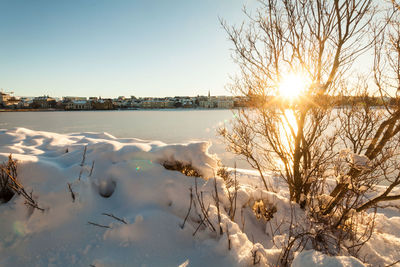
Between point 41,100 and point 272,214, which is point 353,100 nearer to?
point 272,214

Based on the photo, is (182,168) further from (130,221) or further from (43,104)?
(43,104)

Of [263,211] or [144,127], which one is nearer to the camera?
[263,211]

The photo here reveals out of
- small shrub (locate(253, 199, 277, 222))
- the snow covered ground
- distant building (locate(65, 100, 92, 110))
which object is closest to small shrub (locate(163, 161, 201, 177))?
the snow covered ground

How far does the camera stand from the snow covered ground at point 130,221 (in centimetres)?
252

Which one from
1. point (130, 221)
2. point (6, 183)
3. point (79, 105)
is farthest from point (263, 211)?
point (79, 105)

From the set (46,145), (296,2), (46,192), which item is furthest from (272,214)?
(46,145)

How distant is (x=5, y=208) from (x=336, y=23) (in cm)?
673

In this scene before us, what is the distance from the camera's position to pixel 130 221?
290cm

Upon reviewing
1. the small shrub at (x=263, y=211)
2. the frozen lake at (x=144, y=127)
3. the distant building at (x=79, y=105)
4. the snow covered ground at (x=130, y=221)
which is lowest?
the frozen lake at (x=144, y=127)

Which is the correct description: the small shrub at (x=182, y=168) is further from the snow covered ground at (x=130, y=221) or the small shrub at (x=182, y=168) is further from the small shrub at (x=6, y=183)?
the small shrub at (x=6, y=183)

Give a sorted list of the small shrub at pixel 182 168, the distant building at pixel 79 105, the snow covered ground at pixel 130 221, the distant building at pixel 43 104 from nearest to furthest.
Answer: the snow covered ground at pixel 130 221, the small shrub at pixel 182 168, the distant building at pixel 43 104, the distant building at pixel 79 105

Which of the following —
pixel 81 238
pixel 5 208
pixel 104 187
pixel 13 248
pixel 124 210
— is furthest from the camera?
pixel 104 187

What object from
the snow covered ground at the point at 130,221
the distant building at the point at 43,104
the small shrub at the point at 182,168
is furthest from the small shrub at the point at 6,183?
the distant building at the point at 43,104

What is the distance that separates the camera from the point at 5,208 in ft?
9.34
